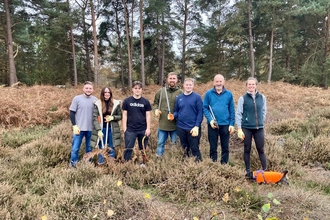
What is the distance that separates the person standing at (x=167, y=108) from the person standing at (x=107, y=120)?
2.60 feet

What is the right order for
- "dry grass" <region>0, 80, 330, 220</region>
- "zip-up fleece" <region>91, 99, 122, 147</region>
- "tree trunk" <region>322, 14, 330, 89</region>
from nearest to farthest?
"dry grass" <region>0, 80, 330, 220</region>
"zip-up fleece" <region>91, 99, 122, 147</region>
"tree trunk" <region>322, 14, 330, 89</region>

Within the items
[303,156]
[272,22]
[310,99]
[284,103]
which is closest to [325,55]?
[272,22]

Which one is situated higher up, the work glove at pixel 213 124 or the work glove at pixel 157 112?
the work glove at pixel 157 112

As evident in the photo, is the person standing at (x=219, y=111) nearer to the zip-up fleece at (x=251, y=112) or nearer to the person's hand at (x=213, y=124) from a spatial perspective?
the person's hand at (x=213, y=124)

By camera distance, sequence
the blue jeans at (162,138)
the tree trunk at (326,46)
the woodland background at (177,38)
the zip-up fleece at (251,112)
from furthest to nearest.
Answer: the tree trunk at (326,46)
the woodland background at (177,38)
the blue jeans at (162,138)
the zip-up fleece at (251,112)

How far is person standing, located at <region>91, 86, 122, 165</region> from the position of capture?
4.09 metres

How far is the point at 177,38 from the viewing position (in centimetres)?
2145

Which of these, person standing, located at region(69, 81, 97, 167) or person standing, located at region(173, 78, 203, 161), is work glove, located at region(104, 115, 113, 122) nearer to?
person standing, located at region(69, 81, 97, 167)

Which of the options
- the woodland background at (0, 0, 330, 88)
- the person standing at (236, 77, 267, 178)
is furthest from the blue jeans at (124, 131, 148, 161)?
the woodland background at (0, 0, 330, 88)

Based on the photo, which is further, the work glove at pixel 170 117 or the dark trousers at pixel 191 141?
the work glove at pixel 170 117

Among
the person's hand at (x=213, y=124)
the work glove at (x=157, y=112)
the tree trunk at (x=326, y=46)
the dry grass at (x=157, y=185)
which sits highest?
the tree trunk at (x=326, y=46)

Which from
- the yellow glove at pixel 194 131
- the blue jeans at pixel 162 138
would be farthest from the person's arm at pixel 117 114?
the yellow glove at pixel 194 131

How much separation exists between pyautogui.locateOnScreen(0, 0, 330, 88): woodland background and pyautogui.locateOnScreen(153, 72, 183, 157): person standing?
11.6 meters

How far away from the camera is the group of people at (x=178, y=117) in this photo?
3.69 meters
